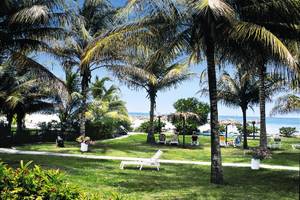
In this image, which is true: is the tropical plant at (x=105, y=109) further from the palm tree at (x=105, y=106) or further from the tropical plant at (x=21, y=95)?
the tropical plant at (x=21, y=95)

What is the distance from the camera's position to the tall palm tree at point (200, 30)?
391 inches

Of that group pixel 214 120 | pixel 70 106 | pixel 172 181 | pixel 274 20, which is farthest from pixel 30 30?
pixel 70 106

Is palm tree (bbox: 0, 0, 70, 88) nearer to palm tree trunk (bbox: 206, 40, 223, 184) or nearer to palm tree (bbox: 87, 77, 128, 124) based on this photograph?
palm tree trunk (bbox: 206, 40, 223, 184)

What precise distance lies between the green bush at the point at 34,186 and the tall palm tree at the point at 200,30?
5.94 metres

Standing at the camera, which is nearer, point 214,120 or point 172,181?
point 214,120

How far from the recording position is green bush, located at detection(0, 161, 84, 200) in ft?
14.7

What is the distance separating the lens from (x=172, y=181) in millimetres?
12133

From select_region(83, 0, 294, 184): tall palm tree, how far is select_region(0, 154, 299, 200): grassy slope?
3.34 feet

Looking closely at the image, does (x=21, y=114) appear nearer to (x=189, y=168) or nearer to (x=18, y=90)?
(x=18, y=90)

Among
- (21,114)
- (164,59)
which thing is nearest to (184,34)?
(164,59)

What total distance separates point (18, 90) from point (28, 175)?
1868cm

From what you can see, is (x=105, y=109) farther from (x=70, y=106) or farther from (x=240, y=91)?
(x=240, y=91)

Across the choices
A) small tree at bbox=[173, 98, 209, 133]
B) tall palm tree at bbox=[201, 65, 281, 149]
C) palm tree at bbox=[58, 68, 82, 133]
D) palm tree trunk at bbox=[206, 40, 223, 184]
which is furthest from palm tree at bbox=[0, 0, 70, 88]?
small tree at bbox=[173, 98, 209, 133]

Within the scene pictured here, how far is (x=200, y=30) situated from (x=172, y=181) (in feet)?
14.7
